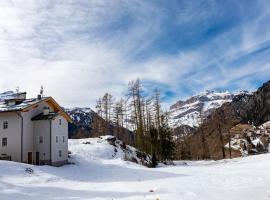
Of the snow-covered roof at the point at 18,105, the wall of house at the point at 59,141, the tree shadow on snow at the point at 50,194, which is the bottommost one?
the tree shadow on snow at the point at 50,194

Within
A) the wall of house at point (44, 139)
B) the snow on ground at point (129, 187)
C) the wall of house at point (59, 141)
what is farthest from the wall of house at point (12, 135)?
the snow on ground at point (129, 187)

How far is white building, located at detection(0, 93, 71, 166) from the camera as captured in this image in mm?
37938

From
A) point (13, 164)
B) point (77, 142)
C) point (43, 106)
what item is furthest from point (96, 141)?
point (13, 164)

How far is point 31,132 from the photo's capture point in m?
40.0

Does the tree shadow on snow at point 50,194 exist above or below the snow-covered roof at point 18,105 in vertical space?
below

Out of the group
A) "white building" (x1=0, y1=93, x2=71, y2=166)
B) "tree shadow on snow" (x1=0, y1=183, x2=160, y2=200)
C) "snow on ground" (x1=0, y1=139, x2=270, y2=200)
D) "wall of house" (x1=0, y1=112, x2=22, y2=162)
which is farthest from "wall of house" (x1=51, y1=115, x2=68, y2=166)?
"tree shadow on snow" (x1=0, y1=183, x2=160, y2=200)

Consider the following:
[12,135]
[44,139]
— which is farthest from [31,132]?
[12,135]

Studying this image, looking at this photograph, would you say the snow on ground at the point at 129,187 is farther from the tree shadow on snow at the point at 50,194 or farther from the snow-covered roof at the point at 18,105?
the snow-covered roof at the point at 18,105

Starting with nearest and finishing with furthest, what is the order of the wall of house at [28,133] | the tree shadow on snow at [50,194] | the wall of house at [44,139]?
the tree shadow on snow at [50,194] → the wall of house at [28,133] → the wall of house at [44,139]

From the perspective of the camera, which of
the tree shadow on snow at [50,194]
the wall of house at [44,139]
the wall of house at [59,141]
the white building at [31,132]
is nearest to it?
the tree shadow on snow at [50,194]

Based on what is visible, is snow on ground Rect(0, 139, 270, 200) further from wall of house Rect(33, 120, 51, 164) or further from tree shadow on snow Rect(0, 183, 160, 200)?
wall of house Rect(33, 120, 51, 164)

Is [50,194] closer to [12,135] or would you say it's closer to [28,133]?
[12,135]

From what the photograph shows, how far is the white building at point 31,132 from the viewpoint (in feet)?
124

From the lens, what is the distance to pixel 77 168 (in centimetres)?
3881
